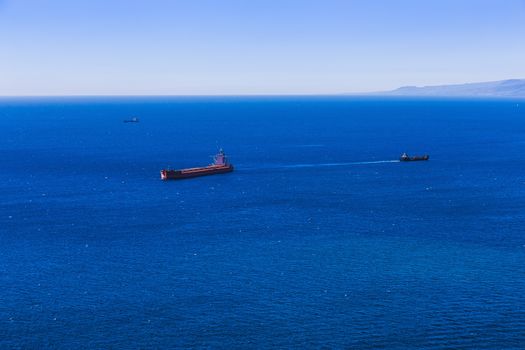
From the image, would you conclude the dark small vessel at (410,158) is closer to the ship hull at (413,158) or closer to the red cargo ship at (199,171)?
the ship hull at (413,158)

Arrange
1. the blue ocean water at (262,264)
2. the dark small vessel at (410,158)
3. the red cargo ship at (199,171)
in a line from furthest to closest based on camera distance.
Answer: the dark small vessel at (410,158)
the red cargo ship at (199,171)
the blue ocean water at (262,264)

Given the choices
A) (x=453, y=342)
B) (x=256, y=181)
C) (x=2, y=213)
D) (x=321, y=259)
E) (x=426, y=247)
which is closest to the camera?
(x=453, y=342)

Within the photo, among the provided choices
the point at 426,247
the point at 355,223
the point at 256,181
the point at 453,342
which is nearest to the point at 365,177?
the point at 256,181

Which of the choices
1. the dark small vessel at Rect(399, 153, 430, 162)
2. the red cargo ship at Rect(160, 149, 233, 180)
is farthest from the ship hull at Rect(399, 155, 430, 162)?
the red cargo ship at Rect(160, 149, 233, 180)

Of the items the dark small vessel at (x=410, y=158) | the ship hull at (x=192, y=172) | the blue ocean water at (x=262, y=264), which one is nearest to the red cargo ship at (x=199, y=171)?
the ship hull at (x=192, y=172)

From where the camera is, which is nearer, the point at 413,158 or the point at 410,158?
the point at 410,158

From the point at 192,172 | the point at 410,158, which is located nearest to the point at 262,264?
the point at 192,172

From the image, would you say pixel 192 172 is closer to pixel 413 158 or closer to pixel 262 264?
pixel 413 158

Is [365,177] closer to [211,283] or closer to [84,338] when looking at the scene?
[211,283]
